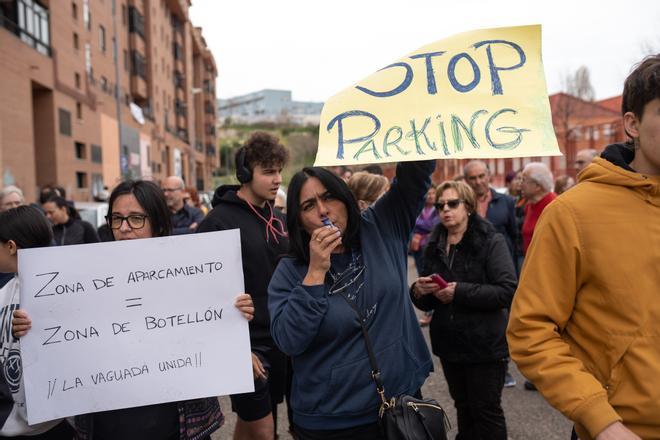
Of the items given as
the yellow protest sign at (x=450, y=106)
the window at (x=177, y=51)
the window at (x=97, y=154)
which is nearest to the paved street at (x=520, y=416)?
the yellow protest sign at (x=450, y=106)

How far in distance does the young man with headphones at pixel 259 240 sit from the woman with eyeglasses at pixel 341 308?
82 cm

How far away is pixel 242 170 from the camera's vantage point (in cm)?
332

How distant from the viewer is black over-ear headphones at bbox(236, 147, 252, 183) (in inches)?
131

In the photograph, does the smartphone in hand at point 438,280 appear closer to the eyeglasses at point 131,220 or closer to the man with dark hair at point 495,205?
the eyeglasses at point 131,220

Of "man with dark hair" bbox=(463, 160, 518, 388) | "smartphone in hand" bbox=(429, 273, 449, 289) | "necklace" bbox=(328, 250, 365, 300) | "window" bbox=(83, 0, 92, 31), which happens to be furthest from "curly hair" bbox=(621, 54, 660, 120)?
"window" bbox=(83, 0, 92, 31)

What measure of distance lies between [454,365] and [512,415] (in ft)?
4.95

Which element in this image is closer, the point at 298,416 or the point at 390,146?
the point at 390,146

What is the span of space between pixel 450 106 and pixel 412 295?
5.18ft

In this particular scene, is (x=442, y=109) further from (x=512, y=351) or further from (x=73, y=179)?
(x=73, y=179)

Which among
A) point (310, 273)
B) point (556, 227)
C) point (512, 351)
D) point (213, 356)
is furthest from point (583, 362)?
point (213, 356)

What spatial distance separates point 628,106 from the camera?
1690 millimetres

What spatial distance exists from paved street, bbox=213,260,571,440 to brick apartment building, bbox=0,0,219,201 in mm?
2323

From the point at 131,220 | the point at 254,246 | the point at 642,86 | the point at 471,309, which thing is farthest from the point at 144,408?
the point at 642,86

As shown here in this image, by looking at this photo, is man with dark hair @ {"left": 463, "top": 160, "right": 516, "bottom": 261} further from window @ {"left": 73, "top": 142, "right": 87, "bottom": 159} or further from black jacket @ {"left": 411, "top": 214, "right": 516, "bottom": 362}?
window @ {"left": 73, "top": 142, "right": 87, "bottom": 159}
